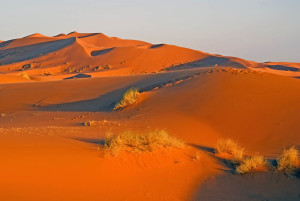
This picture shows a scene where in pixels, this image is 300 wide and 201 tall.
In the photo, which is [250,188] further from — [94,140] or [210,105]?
[210,105]

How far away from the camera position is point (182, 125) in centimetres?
1175

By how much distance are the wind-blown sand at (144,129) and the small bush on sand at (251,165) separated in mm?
160

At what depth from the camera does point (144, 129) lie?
11.0 m

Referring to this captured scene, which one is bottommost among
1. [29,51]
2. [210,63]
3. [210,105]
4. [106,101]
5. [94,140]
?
[94,140]

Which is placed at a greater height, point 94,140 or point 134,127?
point 94,140

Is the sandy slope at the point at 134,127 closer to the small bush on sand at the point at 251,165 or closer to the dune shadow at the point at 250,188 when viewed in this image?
the dune shadow at the point at 250,188

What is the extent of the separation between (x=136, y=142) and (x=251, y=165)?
2.53 m

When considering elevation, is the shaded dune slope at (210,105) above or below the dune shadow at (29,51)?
below

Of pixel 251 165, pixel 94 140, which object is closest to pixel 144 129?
pixel 94 140

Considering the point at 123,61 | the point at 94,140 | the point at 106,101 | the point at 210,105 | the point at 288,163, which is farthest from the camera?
the point at 123,61

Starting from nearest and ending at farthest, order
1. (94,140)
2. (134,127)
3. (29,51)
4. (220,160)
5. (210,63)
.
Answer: (220,160) < (94,140) < (134,127) < (210,63) < (29,51)

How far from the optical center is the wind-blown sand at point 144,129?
6395mm

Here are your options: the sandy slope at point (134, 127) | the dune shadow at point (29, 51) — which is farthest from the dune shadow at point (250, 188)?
the dune shadow at point (29, 51)

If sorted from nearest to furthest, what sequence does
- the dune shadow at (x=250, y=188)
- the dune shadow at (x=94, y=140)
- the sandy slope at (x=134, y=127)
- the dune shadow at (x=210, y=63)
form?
the sandy slope at (x=134, y=127)
the dune shadow at (x=250, y=188)
the dune shadow at (x=94, y=140)
the dune shadow at (x=210, y=63)
